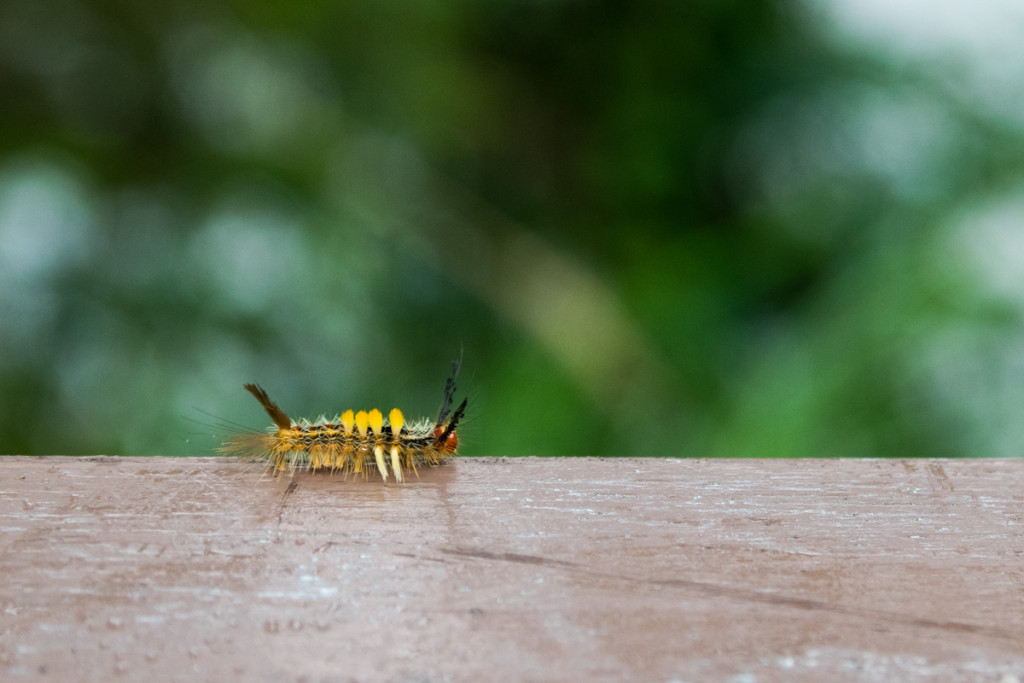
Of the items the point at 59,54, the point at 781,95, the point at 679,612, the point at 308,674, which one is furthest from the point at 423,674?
the point at 59,54

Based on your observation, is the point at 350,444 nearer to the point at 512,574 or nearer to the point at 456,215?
the point at 512,574

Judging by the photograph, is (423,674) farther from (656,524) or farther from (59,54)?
(59,54)

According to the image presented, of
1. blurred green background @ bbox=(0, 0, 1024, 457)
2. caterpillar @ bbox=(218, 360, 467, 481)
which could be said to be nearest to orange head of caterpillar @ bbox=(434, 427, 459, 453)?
caterpillar @ bbox=(218, 360, 467, 481)

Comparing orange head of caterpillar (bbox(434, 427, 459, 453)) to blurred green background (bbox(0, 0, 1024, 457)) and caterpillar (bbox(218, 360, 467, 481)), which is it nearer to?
caterpillar (bbox(218, 360, 467, 481))

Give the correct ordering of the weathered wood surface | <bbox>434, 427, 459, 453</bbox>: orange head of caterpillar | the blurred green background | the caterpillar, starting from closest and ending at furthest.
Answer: the weathered wood surface → the caterpillar → <bbox>434, 427, 459, 453</bbox>: orange head of caterpillar → the blurred green background

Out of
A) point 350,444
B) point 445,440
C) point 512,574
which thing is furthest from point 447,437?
point 512,574

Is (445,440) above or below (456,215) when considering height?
below

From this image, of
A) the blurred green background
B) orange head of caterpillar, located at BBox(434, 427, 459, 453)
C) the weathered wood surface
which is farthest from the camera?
the blurred green background

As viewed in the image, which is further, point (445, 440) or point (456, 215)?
point (456, 215)
